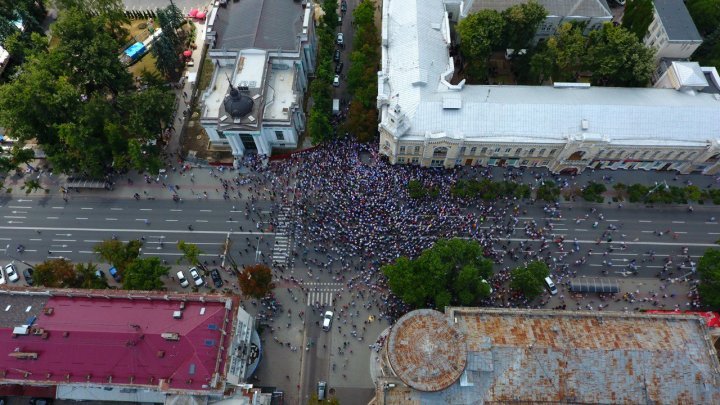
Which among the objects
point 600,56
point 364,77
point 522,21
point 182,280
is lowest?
point 182,280

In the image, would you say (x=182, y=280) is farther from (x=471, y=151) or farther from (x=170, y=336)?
(x=471, y=151)

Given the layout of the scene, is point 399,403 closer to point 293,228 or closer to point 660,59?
point 293,228

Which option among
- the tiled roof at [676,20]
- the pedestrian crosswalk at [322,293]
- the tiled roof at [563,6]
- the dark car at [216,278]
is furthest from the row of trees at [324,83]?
the tiled roof at [676,20]

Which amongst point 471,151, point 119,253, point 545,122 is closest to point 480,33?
point 545,122

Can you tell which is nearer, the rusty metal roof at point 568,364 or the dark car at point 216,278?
the rusty metal roof at point 568,364

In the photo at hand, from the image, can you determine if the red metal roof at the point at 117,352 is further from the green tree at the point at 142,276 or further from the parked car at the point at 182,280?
the parked car at the point at 182,280
